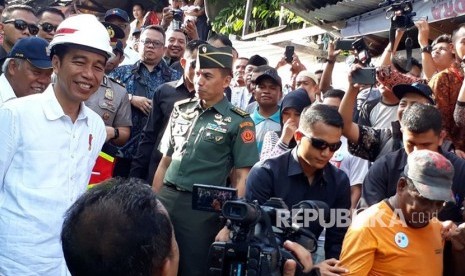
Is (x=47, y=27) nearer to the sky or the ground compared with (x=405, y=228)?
nearer to the sky

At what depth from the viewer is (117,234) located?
1.81 metres

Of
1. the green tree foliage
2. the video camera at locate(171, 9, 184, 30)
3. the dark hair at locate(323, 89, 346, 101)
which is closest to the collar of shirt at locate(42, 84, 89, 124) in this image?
the dark hair at locate(323, 89, 346, 101)

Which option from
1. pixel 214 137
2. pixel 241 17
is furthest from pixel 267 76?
pixel 241 17

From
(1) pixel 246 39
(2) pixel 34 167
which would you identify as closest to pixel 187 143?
(2) pixel 34 167

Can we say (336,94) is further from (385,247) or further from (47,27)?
(47,27)

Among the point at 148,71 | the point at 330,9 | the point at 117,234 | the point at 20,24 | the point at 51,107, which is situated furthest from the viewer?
the point at 330,9

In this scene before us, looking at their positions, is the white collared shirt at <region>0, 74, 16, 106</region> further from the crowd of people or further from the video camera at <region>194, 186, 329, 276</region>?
the video camera at <region>194, 186, 329, 276</region>

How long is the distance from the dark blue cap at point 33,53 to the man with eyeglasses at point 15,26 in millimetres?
1868

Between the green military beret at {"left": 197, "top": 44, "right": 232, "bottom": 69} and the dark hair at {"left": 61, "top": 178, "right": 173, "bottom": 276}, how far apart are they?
2.72 m

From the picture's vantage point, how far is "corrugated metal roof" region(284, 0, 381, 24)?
364 inches

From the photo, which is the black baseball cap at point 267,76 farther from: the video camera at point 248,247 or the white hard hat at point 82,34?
the video camera at point 248,247

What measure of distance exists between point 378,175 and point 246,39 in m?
8.54

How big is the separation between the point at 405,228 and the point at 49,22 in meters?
4.52

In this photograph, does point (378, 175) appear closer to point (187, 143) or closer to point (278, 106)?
point (187, 143)
